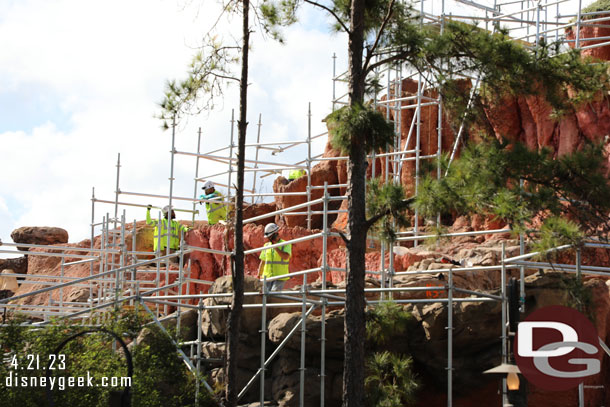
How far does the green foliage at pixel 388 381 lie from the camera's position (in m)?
12.0

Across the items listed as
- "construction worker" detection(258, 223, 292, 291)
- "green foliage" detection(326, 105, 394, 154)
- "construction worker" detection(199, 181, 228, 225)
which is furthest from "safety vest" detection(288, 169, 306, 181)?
"green foliage" detection(326, 105, 394, 154)

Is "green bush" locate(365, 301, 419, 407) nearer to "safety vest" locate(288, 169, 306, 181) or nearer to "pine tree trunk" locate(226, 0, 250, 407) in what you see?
"pine tree trunk" locate(226, 0, 250, 407)

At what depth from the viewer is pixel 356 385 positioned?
36.4 feet

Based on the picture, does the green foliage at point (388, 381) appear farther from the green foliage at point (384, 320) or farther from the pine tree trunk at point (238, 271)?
the pine tree trunk at point (238, 271)

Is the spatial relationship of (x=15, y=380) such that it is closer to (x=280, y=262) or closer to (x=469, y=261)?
(x=280, y=262)

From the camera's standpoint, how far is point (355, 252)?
1143 cm

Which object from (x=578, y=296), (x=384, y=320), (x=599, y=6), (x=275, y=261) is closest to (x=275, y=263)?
(x=275, y=261)

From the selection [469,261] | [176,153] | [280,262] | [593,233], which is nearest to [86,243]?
[176,153]

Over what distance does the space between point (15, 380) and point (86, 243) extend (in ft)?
62.5

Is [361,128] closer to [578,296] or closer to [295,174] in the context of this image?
[578,296]

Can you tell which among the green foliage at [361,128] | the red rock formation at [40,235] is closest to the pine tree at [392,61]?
the green foliage at [361,128]

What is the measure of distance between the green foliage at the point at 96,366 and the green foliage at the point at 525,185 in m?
4.19

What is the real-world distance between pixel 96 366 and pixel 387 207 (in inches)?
171

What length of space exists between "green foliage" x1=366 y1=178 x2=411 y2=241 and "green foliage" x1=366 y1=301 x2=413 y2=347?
117 cm
